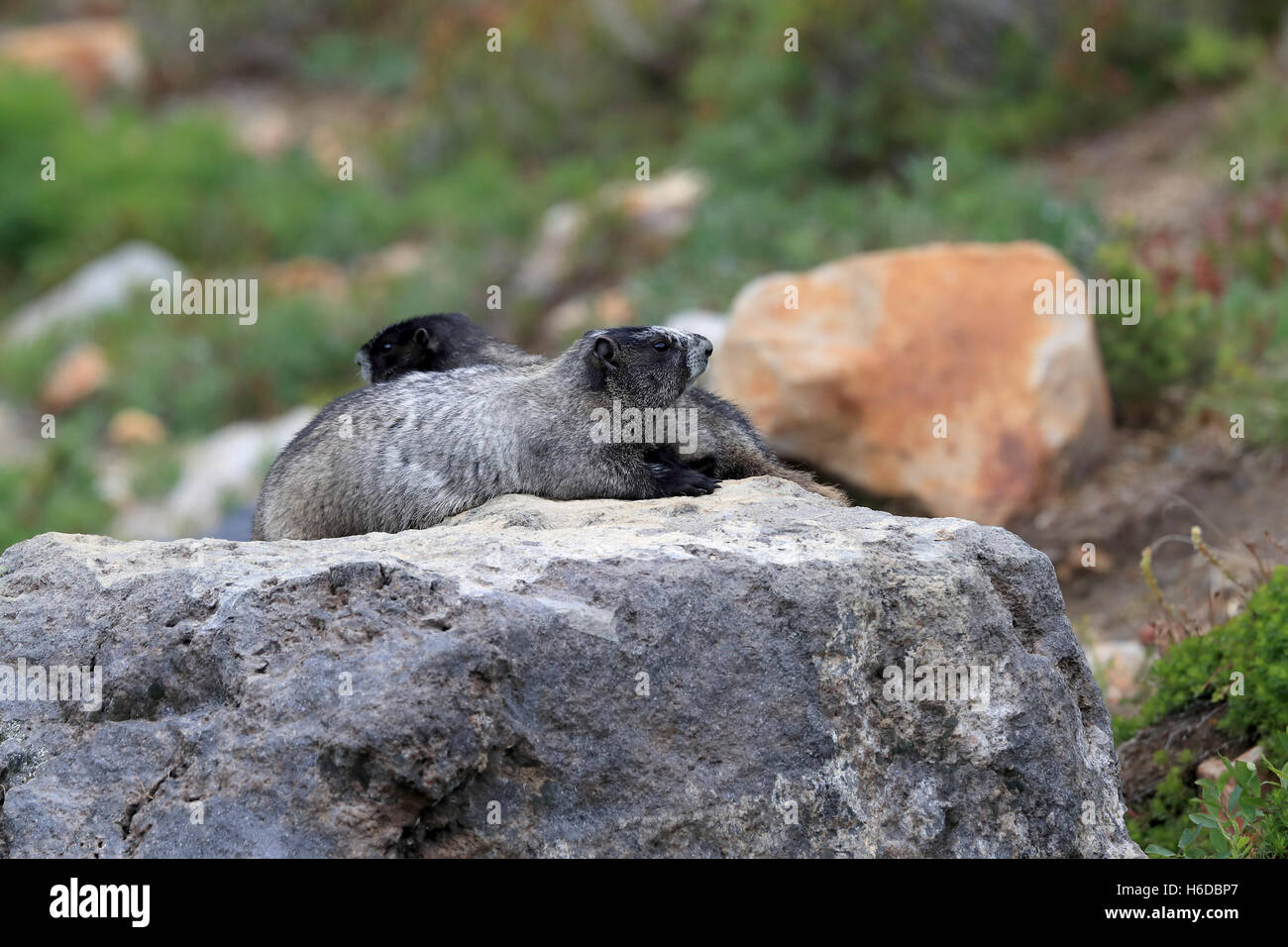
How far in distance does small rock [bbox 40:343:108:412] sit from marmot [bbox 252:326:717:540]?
1182cm

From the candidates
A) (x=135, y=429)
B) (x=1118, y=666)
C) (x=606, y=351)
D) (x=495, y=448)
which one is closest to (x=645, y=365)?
(x=606, y=351)

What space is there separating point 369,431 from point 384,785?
2500 mm

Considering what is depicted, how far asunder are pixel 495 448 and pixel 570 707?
2024mm

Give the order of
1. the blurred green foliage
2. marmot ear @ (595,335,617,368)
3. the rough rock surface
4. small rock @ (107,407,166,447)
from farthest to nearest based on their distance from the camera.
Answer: small rock @ (107,407,166,447) < the rough rock surface < marmot ear @ (595,335,617,368) < the blurred green foliage

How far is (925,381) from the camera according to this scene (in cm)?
978

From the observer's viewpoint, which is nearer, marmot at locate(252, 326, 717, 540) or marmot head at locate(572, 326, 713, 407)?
marmot at locate(252, 326, 717, 540)

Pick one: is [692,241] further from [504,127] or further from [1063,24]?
[504,127]

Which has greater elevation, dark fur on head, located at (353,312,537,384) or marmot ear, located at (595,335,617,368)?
dark fur on head, located at (353,312,537,384)

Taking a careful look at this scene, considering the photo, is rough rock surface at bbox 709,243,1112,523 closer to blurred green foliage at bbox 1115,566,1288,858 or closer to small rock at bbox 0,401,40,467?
blurred green foliage at bbox 1115,566,1288,858

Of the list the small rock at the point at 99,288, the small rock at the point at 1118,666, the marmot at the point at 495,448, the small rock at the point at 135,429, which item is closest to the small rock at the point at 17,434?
the small rock at the point at 135,429

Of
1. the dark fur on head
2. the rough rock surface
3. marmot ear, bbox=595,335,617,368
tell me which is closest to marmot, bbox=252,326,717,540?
marmot ear, bbox=595,335,617,368

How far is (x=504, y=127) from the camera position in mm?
21672

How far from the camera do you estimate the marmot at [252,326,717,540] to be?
6.06 meters

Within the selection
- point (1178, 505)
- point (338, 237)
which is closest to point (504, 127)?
point (338, 237)
